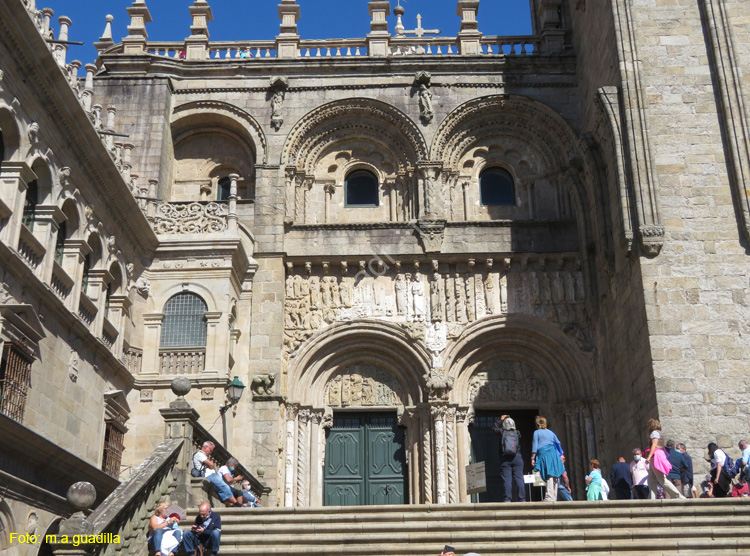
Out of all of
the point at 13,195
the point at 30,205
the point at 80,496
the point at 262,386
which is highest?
the point at 30,205

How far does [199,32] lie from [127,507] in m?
16.7

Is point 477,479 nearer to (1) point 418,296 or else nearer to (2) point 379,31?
(1) point 418,296

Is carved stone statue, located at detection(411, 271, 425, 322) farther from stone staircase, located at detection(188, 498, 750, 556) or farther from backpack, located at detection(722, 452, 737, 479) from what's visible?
stone staircase, located at detection(188, 498, 750, 556)

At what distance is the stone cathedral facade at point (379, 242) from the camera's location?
55.1 ft

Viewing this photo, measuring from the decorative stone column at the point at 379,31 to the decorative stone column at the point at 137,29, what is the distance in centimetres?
584

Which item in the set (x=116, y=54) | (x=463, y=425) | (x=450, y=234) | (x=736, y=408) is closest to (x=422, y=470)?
(x=463, y=425)

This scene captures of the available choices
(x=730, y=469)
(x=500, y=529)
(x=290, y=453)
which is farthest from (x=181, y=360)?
(x=730, y=469)

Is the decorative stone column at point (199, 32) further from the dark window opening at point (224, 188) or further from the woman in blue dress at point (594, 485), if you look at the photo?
the woman in blue dress at point (594, 485)

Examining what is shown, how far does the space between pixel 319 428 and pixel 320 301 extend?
2986 mm

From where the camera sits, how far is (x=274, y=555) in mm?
11641

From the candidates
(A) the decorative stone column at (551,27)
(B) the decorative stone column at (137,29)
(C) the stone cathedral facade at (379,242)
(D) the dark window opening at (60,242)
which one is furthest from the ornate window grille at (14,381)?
(A) the decorative stone column at (551,27)

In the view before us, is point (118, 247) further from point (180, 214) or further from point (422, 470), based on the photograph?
point (422, 470)

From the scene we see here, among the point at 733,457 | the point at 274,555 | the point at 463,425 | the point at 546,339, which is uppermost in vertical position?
the point at 546,339

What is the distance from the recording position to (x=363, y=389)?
22.0 metres
